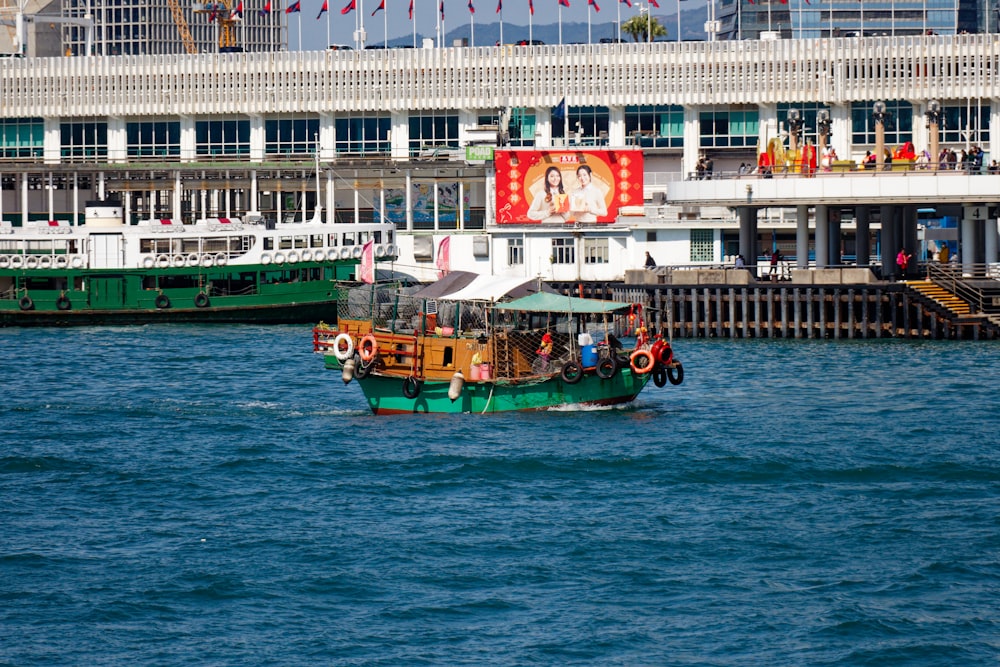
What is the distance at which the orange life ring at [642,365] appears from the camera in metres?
46.3

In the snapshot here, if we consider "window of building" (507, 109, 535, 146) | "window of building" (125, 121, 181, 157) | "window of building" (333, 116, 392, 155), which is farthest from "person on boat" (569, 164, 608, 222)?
"window of building" (125, 121, 181, 157)

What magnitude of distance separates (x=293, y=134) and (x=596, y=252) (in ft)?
93.0

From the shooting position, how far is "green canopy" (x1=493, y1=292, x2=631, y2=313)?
4622 cm

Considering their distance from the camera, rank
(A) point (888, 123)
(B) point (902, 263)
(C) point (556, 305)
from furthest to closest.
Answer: (A) point (888, 123), (B) point (902, 263), (C) point (556, 305)

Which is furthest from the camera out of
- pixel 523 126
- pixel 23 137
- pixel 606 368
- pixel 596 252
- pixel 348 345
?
A: pixel 23 137

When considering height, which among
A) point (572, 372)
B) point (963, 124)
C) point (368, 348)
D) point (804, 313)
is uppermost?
point (963, 124)

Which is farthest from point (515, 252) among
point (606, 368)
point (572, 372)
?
point (606, 368)

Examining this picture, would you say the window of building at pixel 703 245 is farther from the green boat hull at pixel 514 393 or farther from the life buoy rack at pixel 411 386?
the life buoy rack at pixel 411 386

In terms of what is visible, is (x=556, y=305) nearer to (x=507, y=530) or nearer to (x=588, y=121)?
(x=507, y=530)

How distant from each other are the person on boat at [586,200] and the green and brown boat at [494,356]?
45.3 metres

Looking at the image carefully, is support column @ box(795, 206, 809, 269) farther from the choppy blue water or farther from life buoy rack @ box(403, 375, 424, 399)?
life buoy rack @ box(403, 375, 424, 399)

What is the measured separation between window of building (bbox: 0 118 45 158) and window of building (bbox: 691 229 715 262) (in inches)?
1848

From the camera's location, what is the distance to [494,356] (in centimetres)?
4619

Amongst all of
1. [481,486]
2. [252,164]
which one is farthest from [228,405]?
[252,164]
